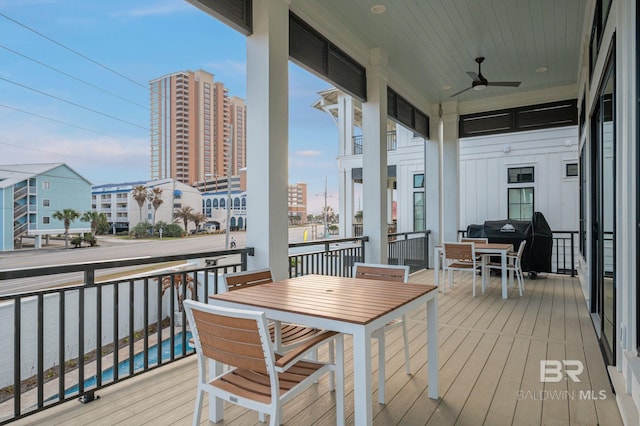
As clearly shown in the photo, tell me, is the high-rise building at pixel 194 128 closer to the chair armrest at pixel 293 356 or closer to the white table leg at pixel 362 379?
the chair armrest at pixel 293 356

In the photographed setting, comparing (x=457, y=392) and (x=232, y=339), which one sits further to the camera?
(x=457, y=392)

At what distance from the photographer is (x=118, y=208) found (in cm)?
292

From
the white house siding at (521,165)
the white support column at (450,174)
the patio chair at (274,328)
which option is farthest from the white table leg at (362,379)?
the white house siding at (521,165)

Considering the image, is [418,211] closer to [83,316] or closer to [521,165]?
[521,165]

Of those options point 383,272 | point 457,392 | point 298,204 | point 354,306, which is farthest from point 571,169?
point 354,306

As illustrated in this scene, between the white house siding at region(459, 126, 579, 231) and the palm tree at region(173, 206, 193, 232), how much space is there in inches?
298

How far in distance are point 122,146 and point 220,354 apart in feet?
7.96

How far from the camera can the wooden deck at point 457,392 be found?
6.99 feet

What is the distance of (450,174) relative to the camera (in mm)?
7887

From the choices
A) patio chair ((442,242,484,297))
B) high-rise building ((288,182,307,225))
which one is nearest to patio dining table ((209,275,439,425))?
high-rise building ((288,182,307,225))

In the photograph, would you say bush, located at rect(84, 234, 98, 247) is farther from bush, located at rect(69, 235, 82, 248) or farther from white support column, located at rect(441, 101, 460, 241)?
white support column, located at rect(441, 101, 460, 241)

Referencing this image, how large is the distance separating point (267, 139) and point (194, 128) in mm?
851

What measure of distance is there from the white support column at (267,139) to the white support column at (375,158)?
2213mm

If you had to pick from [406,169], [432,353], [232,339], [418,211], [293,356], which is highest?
[406,169]
